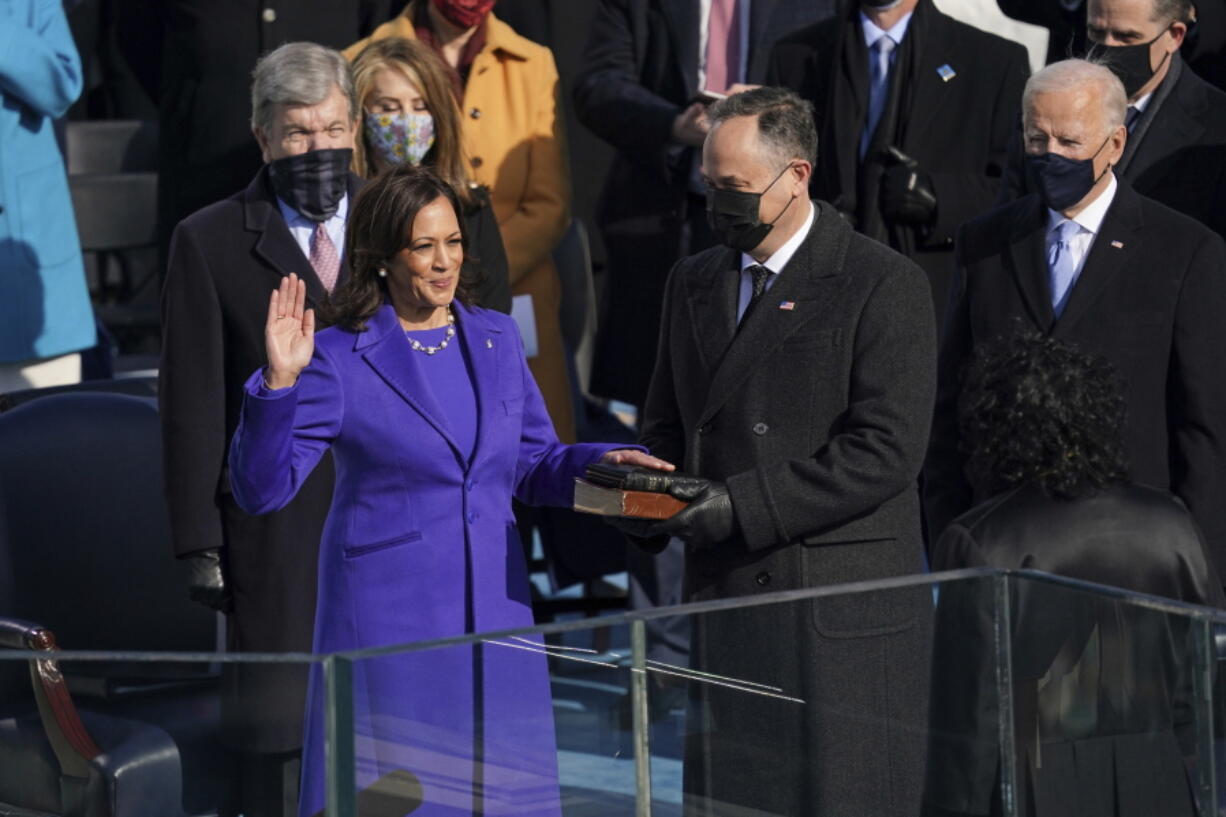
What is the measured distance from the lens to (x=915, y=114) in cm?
518

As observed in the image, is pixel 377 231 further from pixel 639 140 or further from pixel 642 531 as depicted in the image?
pixel 639 140

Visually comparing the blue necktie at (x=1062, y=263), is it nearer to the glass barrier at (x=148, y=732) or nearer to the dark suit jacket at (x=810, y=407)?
the dark suit jacket at (x=810, y=407)

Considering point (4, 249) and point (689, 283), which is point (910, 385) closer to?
point (689, 283)

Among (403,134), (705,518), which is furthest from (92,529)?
(705,518)

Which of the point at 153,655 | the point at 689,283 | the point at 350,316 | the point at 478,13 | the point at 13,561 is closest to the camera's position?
the point at 153,655

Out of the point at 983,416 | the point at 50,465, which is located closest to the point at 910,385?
the point at 983,416

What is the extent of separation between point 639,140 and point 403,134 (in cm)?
92

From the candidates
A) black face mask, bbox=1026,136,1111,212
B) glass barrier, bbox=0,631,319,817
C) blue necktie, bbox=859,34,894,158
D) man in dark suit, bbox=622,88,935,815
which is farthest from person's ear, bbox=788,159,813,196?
blue necktie, bbox=859,34,894,158

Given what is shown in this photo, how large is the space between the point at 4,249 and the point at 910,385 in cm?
281

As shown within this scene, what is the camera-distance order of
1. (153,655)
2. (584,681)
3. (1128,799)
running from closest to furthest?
(153,655), (584,681), (1128,799)

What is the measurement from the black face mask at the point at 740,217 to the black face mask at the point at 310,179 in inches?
42.2

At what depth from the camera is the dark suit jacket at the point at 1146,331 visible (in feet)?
14.0

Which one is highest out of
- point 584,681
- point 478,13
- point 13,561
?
point 478,13

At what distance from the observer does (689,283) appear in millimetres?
3816
